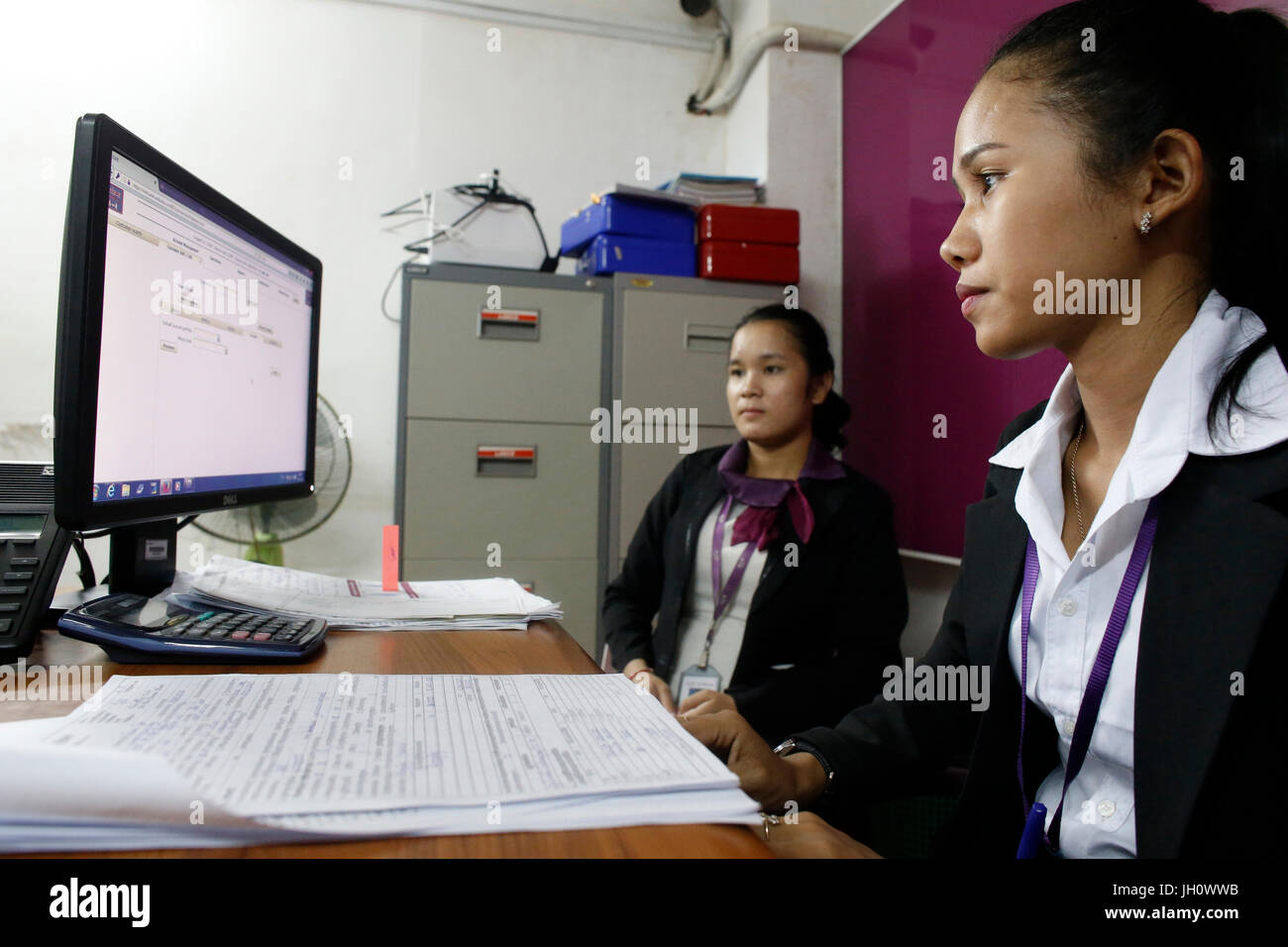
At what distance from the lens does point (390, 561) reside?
103cm

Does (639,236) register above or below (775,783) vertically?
above

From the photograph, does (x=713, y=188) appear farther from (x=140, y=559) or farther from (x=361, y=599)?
(x=140, y=559)

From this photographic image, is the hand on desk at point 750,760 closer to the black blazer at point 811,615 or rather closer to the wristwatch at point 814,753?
the wristwatch at point 814,753

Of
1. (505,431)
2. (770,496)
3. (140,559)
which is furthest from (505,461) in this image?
(140,559)

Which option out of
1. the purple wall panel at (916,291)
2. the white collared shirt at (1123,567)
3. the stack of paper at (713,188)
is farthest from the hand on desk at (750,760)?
the stack of paper at (713,188)

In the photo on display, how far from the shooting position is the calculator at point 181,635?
63 centimetres

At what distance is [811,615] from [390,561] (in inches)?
36.4

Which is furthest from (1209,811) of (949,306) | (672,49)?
(672,49)

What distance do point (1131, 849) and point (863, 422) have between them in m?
1.85

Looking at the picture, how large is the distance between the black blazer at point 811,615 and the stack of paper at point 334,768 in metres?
1.07

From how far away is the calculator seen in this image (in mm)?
631

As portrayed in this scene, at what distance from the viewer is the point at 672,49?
9.80 feet

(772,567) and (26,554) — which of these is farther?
(772,567)

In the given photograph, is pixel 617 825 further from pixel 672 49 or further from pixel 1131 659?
pixel 672 49
